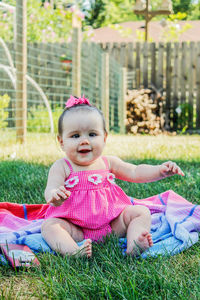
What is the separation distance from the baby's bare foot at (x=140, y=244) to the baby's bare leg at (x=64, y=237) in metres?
→ 0.16

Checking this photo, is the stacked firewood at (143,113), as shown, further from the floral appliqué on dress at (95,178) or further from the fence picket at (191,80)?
the floral appliqué on dress at (95,178)

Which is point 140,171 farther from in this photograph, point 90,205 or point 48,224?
point 48,224

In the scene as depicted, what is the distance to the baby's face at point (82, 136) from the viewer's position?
5.87 feet

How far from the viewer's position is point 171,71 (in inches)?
339

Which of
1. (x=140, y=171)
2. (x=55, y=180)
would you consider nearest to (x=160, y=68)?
(x=140, y=171)

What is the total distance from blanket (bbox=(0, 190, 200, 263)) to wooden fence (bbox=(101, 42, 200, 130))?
253 inches

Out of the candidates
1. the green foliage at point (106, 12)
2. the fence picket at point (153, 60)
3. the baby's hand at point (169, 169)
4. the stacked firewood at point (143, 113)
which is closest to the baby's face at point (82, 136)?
the baby's hand at point (169, 169)

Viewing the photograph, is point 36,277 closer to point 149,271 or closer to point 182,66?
point 149,271

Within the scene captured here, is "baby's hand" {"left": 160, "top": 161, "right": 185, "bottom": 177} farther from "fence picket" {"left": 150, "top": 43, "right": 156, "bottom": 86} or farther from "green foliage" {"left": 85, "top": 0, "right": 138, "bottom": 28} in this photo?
"green foliage" {"left": 85, "top": 0, "right": 138, "bottom": 28}

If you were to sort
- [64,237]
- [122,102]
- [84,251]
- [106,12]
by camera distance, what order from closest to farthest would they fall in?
[84,251]
[64,237]
[122,102]
[106,12]

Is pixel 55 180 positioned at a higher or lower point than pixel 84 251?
higher

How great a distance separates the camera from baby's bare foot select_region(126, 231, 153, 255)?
1.56 metres

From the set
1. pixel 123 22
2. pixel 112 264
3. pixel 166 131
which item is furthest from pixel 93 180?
pixel 123 22

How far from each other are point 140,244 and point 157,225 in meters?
0.43
